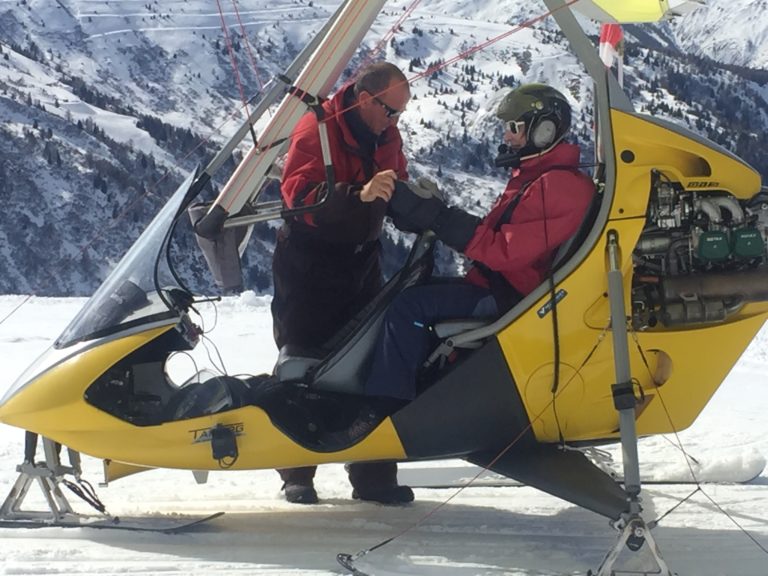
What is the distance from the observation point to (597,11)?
5230 mm

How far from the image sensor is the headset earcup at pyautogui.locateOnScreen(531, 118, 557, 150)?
157 inches

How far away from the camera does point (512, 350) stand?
4035mm

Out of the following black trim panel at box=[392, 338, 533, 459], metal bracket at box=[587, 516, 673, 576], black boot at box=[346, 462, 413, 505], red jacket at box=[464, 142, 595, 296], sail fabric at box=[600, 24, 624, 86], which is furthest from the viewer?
sail fabric at box=[600, 24, 624, 86]

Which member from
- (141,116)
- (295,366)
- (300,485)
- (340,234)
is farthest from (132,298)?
(141,116)

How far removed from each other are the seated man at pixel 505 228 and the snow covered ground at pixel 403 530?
2.34 feet

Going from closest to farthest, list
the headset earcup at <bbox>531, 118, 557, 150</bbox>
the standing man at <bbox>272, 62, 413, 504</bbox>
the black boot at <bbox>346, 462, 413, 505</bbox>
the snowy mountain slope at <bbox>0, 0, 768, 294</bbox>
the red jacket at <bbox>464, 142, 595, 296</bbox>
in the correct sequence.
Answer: the red jacket at <bbox>464, 142, 595, 296</bbox> < the headset earcup at <bbox>531, 118, 557, 150</bbox> < the standing man at <bbox>272, 62, 413, 504</bbox> < the black boot at <bbox>346, 462, 413, 505</bbox> < the snowy mountain slope at <bbox>0, 0, 768, 294</bbox>

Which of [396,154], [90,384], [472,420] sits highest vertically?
[396,154]

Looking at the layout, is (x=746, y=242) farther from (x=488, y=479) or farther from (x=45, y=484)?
(x=45, y=484)

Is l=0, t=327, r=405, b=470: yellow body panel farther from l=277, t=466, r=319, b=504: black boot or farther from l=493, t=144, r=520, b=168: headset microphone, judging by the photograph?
l=493, t=144, r=520, b=168: headset microphone

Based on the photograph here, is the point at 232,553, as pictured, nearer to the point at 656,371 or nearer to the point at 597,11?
the point at 656,371


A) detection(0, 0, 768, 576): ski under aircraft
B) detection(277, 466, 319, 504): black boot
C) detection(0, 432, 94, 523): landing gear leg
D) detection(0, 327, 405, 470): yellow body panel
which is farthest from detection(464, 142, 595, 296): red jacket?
detection(0, 432, 94, 523): landing gear leg

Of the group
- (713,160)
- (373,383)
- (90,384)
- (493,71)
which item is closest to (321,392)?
(373,383)

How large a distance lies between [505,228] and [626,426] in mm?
897

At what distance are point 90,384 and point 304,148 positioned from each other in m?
1.44
